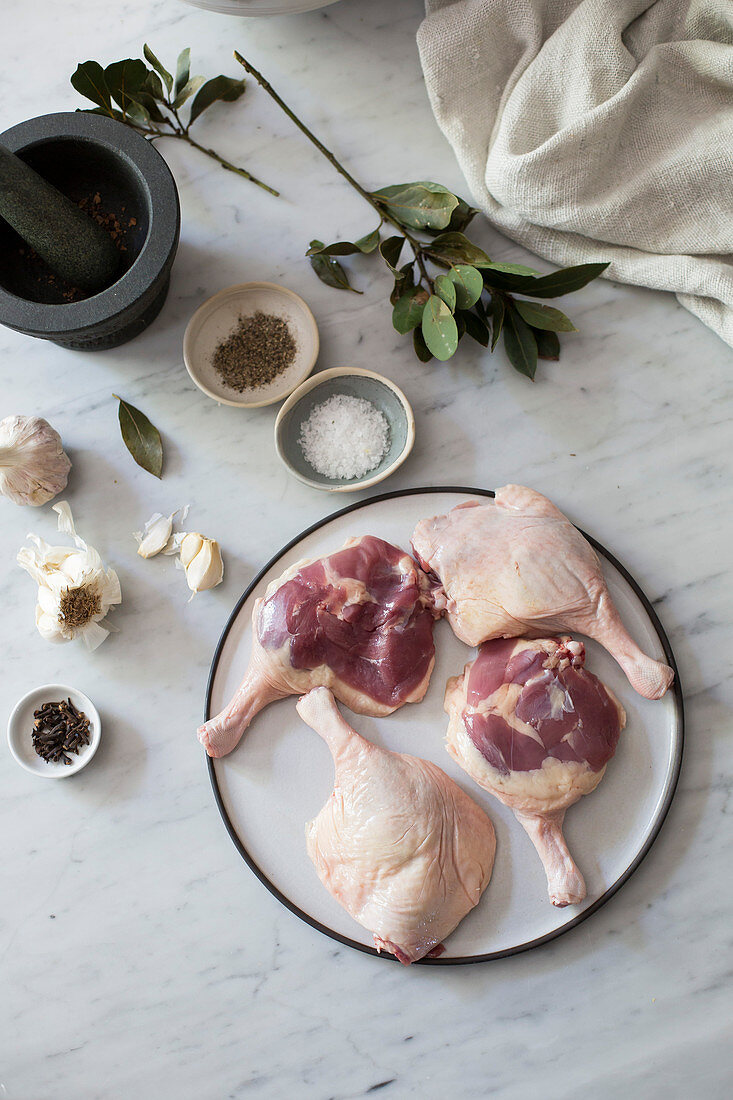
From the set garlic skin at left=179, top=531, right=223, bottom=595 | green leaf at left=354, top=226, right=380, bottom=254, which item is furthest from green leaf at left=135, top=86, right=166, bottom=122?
→ garlic skin at left=179, top=531, right=223, bottom=595

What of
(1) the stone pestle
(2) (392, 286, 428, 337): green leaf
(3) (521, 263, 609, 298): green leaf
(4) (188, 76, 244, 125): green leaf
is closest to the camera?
(1) the stone pestle

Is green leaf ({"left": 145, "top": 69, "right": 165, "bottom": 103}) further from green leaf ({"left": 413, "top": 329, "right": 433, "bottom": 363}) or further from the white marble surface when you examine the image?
green leaf ({"left": 413, "top": 329, "right": 433, "bottom": 363})

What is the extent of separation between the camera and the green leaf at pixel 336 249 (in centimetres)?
150

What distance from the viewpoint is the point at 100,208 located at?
1.51m

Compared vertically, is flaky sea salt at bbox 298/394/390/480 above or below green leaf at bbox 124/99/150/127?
below

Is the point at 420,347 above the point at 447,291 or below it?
below

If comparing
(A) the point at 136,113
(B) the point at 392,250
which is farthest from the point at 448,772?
(A) the point at 136,113

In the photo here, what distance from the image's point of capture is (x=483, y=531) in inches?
54.7

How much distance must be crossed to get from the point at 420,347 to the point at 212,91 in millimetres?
678

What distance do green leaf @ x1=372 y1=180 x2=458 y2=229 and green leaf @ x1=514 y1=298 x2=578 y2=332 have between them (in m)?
0.21

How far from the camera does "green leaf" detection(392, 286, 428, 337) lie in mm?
1474

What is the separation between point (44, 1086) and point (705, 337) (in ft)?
6.17

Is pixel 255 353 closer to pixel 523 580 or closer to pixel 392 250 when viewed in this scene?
pixel 392 250

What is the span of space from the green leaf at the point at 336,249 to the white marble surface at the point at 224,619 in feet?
0.24
